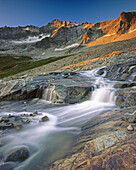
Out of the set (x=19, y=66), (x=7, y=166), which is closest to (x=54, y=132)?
(x=7, y=166)

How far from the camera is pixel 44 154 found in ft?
12.7

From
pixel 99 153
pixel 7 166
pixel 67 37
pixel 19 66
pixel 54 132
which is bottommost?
pixel 7 166

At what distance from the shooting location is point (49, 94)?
1063 cm

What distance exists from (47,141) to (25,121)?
2198 mm

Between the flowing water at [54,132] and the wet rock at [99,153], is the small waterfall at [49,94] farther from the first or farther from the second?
the wet rock at [99,153]

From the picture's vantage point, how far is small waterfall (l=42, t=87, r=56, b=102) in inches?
402

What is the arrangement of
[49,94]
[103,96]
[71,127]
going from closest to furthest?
1. [71,127]
2. [103,96]
3. [49,94]

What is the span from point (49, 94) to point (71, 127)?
211 inches

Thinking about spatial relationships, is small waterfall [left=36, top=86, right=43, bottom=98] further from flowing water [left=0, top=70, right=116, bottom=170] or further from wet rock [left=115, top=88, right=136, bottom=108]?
wet rock [left=115, top=88, right=136, bottom=108]

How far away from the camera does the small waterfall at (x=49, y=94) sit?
33.5 ft

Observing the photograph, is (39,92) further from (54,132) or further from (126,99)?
(126,99)

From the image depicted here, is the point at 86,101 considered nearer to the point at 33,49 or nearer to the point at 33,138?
the point at 33,138

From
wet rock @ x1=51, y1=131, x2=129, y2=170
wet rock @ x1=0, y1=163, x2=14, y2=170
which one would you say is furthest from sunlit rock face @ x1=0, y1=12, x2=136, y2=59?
wet rock @ x1=0, y1=163, x2=14, y2=170

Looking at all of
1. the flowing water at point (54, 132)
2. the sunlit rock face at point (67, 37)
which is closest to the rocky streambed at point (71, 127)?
the flowing water at point (54, 132)
